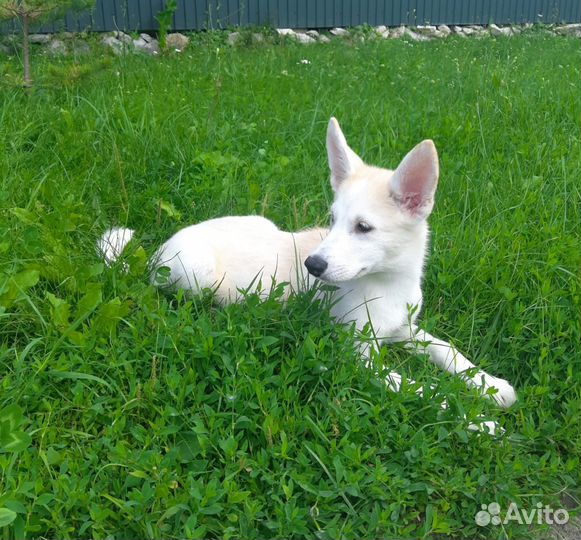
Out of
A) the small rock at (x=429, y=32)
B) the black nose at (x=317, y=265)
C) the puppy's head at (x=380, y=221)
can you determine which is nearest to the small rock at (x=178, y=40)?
the small rock at (x=429, y=32)

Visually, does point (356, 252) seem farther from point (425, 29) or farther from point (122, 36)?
point (425, 29)

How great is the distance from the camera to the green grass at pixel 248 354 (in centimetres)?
192

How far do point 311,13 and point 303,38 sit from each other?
932mm

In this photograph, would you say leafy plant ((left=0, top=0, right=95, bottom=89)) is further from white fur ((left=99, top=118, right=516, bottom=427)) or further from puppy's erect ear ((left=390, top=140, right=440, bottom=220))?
puppy's erect ear ((left=390, top=140, right=440, bottom=220))

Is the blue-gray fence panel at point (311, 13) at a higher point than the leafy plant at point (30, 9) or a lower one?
lower

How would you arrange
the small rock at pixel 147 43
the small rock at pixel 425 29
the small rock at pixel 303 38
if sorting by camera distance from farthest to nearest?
the small rock at pixel 425 29
the small rock at pixel 303 38
the small rock at pixel 147 43

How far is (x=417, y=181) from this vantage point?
247cm

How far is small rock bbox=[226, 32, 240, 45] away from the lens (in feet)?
28.3

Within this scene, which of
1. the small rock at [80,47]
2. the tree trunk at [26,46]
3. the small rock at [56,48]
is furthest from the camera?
the small rock at [80,47]

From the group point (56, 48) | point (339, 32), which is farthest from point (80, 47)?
point (339, 32)

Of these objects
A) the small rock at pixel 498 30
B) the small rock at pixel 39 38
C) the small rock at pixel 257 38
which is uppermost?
the small rock at pixel 39 38

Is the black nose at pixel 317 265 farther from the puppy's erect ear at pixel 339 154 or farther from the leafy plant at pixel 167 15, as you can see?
the leafy plant at pixel 167 15

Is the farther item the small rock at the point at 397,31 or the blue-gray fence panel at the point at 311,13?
the small rock at the point at 397,31

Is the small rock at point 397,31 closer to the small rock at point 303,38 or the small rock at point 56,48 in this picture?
the small rock at point 303,38
